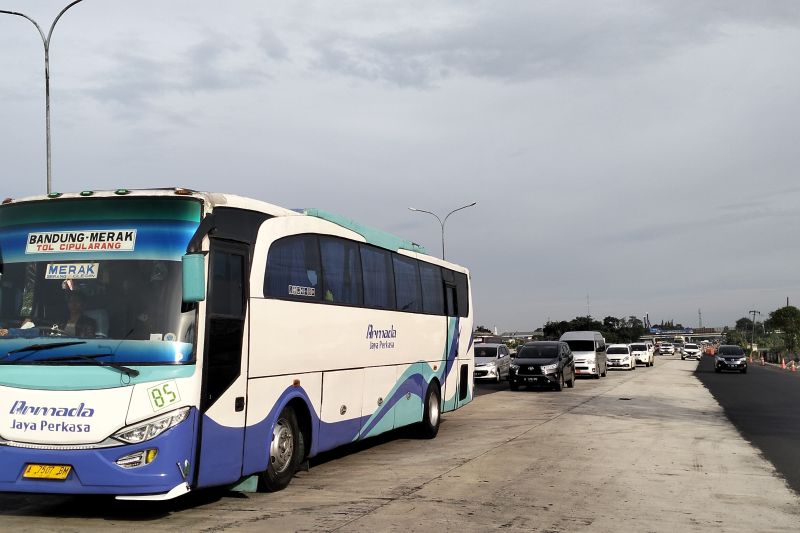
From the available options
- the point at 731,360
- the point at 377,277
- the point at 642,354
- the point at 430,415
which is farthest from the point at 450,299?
the point at 642,354

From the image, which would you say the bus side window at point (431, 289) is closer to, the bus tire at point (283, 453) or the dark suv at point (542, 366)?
the bus tire at point (283, 453)

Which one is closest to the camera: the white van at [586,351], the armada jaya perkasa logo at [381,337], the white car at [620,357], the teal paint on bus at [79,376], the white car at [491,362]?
the teal paint on bus at [79,376]

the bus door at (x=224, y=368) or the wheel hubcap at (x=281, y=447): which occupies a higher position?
the bus door at (x=224, y=368)

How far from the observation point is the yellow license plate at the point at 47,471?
7.18 m

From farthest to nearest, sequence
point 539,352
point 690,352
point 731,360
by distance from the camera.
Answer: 1. point 690,352
2. point 731,360
3. point 539,352

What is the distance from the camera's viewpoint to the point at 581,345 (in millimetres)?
38500

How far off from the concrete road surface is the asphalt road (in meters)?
0.35

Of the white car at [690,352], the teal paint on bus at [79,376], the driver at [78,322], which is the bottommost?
the teal paint on bus at [79,376]

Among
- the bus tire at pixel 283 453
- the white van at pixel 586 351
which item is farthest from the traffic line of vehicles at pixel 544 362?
the bus tire at pixel 283 453

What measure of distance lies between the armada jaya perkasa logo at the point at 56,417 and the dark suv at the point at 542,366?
2254cm

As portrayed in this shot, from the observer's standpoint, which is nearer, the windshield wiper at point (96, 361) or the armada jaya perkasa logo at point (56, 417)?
the armada jaya perkasa logo at point (56, 417)

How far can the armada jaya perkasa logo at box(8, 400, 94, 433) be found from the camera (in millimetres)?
7207

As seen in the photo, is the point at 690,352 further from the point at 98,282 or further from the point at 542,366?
the point at 98,282

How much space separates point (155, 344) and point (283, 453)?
261 centimetres
